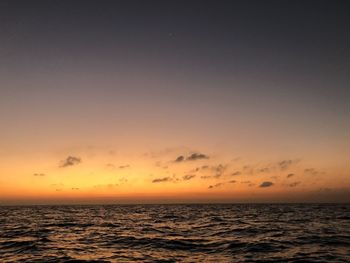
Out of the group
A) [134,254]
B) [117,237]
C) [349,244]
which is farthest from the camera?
[117,237]

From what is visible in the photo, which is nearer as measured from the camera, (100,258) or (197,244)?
(100,258)

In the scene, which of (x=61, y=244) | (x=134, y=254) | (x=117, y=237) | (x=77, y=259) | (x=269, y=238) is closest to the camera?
(x=77, y=259)

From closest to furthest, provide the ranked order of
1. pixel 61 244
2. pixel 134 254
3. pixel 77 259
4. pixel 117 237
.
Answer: pixel 77 259 → pixel 134 254 → pixel 61 244 → pixel 117 237

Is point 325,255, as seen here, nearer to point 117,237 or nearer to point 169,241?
point 169,241

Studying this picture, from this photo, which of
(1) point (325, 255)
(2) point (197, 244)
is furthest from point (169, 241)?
(1) point (325, 255)

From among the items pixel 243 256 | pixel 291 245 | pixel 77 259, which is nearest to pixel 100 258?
pixel 77 259

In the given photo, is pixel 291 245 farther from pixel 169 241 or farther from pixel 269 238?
pixel 169 241

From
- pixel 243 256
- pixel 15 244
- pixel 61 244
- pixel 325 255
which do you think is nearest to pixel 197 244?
pixel 243 256

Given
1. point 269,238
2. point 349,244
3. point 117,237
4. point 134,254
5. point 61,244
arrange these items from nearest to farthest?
point 134,254 < point 349,244 < point 61,244 < point 269,238 < point 117,237

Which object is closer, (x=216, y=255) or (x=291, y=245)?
Answer: (x=216, y=255)

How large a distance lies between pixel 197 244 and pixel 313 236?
9590 mm

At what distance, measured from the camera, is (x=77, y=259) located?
59.7 feet

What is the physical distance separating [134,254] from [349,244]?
13754mm

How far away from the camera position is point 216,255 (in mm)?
18984
